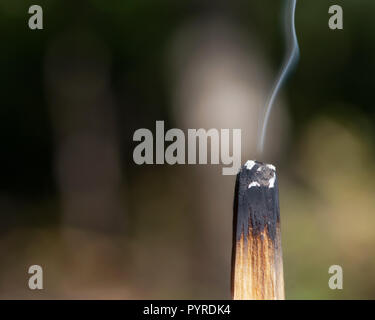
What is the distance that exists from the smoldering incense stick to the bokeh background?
6.85 meters

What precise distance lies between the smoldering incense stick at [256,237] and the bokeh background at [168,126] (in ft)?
22.5

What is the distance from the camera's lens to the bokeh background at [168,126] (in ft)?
31.4

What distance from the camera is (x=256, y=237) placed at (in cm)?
202

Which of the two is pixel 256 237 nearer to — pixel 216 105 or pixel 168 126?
pixel 216 105

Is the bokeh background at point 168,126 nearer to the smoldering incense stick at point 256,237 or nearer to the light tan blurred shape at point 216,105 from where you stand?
the light tan blurred shape at point 216,105

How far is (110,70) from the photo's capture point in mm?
11062

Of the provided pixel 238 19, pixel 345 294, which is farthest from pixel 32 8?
pixel 345 294

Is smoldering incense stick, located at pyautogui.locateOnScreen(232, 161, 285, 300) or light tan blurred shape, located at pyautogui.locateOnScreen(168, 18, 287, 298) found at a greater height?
light tan blurred shape, located at pyautogui.locateOnScreen(168, 18, 287, 298)

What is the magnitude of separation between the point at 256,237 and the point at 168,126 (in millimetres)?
8571

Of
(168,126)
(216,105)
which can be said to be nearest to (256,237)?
(216,105)

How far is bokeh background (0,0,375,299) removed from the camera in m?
9.57

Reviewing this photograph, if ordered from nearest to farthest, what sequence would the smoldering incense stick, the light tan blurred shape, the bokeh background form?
the smoldering incense stick, the light tan blurred shape, the bokeh background

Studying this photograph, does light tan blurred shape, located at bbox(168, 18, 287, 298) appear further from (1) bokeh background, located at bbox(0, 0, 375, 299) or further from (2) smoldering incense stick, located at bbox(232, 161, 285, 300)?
(2) smoldering incense stick, located at bbox(232, 161, 285, 300)

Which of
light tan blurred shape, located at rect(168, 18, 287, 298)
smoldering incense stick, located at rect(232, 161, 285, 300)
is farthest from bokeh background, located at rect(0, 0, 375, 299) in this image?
smoldering incense stick, located at rect(232, 161, 285, 300)
